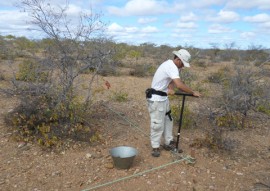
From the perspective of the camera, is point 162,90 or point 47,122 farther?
point 47,122

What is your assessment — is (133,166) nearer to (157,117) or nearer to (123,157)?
(123,157)

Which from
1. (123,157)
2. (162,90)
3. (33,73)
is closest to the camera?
(123,157)

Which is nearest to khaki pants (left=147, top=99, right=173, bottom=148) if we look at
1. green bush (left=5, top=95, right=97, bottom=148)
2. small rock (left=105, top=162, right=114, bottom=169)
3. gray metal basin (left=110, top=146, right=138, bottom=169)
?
gray metal basin (left=110, top=146, right=138, bottom=169)

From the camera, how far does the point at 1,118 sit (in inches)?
225

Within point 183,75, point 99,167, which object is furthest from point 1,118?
point 183,75

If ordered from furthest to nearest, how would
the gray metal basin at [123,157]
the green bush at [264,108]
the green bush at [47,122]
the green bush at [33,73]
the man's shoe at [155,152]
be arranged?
the green bush at [264,108]
the green bush at [33,73]
the green bush at [47,122]
the man's shoe at [155,152]
the gray metal basin at [123,157]

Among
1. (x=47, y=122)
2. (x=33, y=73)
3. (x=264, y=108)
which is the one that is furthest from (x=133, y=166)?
(x=264, y=108)

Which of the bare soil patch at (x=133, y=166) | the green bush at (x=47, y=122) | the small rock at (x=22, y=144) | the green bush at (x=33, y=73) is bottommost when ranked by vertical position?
the bare soil patch at (x=133, y=166)

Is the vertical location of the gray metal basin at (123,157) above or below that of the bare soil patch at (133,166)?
above

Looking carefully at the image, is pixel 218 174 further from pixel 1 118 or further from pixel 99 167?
pixel 1 118

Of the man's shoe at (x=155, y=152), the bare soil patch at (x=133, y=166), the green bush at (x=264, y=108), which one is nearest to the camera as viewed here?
the bare soil patch at (x=133, y=166)

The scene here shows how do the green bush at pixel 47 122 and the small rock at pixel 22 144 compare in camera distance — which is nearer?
the small rock at pixel 22 144

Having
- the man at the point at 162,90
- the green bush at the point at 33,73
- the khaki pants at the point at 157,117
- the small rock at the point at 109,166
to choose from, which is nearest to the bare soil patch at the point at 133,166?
the small rock at the point at 109,166

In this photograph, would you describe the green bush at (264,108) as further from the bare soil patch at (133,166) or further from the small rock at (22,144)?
the small rock at (22,144)
